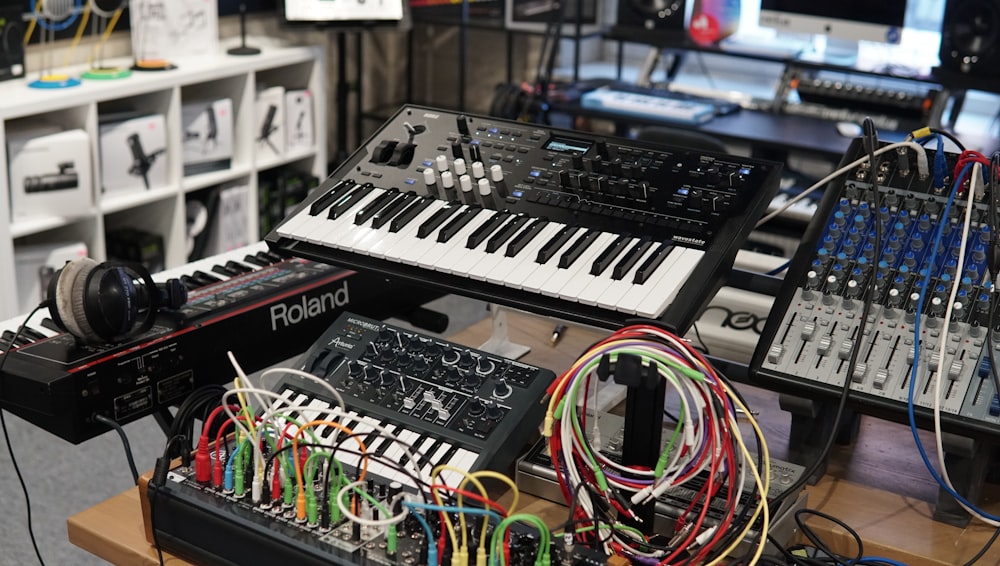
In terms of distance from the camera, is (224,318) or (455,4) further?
(455,4)

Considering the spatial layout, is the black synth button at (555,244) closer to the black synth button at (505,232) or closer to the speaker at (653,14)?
the black synth button at (505,232)

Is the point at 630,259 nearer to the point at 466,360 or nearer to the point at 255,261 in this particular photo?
the point at 466,360

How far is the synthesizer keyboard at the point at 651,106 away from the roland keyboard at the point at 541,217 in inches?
88.5

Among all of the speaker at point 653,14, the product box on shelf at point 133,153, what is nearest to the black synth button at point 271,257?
the product box on shelf at point 133,153

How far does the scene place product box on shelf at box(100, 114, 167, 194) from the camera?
11.7ft

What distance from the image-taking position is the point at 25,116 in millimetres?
3480

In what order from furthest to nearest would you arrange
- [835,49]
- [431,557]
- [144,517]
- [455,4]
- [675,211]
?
1. [455,4]
2. [835,49]
3. [675,211]
4. [144,517]
5. [431,557]

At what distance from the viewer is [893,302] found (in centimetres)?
132

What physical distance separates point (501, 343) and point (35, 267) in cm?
220

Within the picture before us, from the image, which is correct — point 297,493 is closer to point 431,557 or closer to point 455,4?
point 431,557

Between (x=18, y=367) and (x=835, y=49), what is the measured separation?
130 inches

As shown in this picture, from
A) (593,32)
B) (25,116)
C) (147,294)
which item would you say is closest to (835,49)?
(593,32)

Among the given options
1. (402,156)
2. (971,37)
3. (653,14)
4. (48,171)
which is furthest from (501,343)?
(653,14)

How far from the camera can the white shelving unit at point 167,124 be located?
328 centimetres
